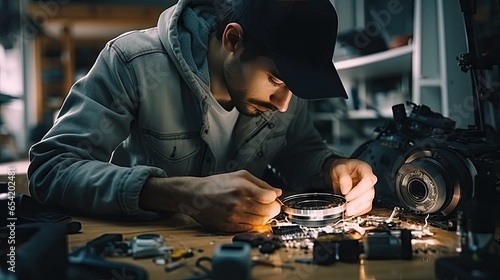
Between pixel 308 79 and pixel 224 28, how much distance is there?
276mm

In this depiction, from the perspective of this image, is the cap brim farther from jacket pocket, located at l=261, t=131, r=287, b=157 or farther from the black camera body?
jacket pocket, located at l=261, t=131, r=287, b=157

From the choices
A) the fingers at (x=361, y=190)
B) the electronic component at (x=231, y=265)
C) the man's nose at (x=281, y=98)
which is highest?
the man's nose at (x=281, y=98)

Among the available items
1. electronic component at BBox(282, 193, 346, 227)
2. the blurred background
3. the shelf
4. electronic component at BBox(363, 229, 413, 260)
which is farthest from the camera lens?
the shelf

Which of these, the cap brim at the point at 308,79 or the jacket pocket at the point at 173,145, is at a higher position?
Result: the cap brim at the point at 308,79

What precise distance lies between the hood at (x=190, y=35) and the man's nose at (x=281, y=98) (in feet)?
0.55

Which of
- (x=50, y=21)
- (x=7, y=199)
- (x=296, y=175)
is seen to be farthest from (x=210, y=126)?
(x=50, y=21)

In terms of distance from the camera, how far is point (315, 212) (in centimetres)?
94

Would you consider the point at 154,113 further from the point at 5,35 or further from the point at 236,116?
the point at 5,35

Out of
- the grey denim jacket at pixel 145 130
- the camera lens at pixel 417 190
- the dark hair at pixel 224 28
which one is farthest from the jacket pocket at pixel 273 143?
the camera lens at pixel 417 190

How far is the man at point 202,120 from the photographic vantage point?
0.94 meters

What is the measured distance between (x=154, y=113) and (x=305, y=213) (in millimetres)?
450

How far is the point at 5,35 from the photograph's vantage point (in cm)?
244

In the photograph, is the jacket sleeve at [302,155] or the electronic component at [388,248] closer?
the electronic component at [388,248]

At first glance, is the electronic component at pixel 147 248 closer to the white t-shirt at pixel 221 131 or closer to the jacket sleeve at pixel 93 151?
the jacket sleeve at pixel 93 151
